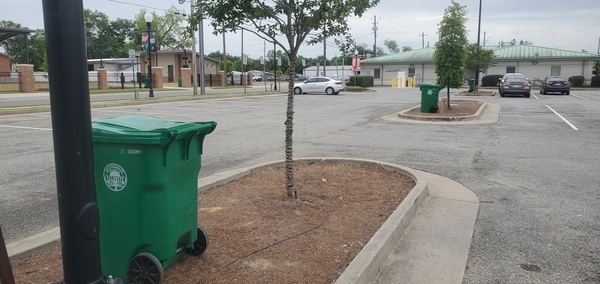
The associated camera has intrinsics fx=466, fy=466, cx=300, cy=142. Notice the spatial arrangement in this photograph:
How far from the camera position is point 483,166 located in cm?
809

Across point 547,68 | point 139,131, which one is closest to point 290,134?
point 139,131

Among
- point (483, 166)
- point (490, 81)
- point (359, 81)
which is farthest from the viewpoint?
point (490, 81)

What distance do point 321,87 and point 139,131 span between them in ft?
105

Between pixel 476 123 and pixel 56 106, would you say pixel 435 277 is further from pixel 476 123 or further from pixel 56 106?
pixel 476 123

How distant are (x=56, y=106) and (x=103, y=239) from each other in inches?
48.6

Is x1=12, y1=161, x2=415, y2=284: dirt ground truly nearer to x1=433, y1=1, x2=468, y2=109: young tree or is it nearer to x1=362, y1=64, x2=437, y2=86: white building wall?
x1=433, y1=1, x2=468, y2=109: young tree

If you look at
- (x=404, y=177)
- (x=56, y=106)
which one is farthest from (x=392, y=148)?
(x=56, y=106)

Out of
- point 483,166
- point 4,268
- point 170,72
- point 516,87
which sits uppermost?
point 170,72

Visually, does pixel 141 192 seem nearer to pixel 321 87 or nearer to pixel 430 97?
pixel 430 97

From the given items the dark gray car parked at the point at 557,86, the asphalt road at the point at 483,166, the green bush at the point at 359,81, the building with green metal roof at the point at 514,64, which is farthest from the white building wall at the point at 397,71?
the asphalt road at the point at 483,166

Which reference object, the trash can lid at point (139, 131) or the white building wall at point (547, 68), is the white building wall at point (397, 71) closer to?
the white building wall at point (547, 68)

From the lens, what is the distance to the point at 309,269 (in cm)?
364

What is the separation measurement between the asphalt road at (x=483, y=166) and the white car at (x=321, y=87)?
722 inches

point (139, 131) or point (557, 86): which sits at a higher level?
point (139, 131)
